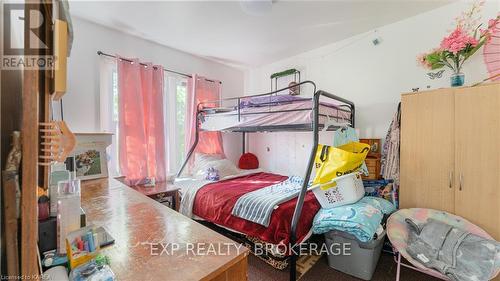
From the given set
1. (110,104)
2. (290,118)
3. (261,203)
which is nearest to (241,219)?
(261,203)

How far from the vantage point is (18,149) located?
38 centimetres

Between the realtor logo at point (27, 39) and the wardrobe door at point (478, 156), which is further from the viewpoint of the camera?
the wardrobe door at point (478, 156)

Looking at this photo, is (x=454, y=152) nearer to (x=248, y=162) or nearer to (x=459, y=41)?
(x=459, y=41)

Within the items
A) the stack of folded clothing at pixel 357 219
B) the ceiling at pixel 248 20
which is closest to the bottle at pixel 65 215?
the stack of folded clothing at pixel 357 219

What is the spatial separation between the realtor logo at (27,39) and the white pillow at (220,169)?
2.65m

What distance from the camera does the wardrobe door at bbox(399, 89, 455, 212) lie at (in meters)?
1.80

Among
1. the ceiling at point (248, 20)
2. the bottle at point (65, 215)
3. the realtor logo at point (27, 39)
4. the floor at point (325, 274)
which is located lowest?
the floor at point (325, 274)

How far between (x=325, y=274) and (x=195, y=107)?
2.64 m

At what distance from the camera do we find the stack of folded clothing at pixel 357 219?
5.35ft

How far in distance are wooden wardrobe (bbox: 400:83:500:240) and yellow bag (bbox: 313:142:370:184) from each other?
0.47m

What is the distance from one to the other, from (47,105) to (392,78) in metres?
3.03

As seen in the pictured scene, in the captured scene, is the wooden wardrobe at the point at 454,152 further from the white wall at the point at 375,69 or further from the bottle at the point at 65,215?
the bottle at the point at 65,215

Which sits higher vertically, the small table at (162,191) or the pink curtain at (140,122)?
the pink curtain at (140,122)

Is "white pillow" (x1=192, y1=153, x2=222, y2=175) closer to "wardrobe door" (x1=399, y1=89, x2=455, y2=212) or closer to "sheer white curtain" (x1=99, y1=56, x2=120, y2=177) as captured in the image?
"sheer white curtain" (x1=99, y1=56, x2=120, y2=177)
